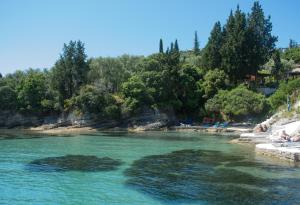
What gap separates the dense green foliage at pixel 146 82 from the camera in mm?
70375

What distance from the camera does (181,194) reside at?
69.7 feet

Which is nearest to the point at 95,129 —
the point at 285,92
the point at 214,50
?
the point at 214,50

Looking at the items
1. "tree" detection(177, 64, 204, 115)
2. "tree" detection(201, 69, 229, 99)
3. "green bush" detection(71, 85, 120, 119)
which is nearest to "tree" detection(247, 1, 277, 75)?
"tree" detection(201, 69, 229, 99)

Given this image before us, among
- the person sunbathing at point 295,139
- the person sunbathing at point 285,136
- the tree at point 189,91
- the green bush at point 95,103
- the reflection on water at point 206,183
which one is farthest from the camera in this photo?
the tree at point 189,91

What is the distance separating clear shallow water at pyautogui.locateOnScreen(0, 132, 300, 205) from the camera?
2058 centimetres

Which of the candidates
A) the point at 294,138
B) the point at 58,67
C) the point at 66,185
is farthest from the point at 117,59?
the point at 66,185

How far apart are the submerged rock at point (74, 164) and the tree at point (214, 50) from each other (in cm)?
4905

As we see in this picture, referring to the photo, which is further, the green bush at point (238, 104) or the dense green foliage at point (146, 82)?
the dense green foliage at point (146, 82)

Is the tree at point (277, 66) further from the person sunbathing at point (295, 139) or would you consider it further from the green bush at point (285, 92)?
the person sunbathing at point (295, 139)

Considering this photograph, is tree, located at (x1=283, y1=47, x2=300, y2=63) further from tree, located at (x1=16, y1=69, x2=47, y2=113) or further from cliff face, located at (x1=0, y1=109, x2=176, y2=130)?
tree, located at (x1=16, y1=69, x2=47, y2=113)

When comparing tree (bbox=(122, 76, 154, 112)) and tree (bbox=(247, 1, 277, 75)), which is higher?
A: tree (bbox=(247, 1, 277, 75))

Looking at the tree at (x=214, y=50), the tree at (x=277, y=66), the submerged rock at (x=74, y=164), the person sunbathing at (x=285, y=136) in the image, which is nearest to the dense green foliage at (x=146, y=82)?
the tree at (x=214, y=50)

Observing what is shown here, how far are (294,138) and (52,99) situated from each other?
5117 cm

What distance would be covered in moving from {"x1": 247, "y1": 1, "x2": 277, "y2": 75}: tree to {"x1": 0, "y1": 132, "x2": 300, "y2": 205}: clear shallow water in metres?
37.1
